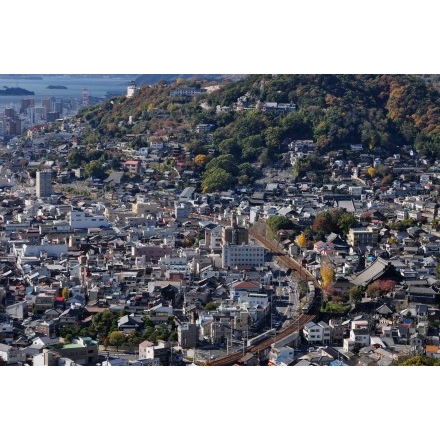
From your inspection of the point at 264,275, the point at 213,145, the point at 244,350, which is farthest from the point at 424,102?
the point at 244,350

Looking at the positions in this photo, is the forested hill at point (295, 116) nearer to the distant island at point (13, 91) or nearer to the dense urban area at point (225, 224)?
the dense urban area at point (225, 224)

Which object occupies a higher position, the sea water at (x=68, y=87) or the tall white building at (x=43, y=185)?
the sea water at (x=68, y=87)

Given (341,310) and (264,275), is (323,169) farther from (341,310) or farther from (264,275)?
(341,310)

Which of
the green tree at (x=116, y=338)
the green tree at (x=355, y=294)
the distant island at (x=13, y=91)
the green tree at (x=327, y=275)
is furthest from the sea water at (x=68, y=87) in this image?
the green tree at (x=116, y=338)

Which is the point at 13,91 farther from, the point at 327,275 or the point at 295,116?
the point at 327,275

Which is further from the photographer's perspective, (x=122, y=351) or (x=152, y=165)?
(x=152, y=165)

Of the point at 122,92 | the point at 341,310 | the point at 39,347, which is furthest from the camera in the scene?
the point at 122,92

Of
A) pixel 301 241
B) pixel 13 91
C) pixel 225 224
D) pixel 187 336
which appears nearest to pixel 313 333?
pixel 187 336

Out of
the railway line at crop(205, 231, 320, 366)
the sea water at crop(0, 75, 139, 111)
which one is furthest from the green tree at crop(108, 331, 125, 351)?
the sea water at crop(0, 75, 139, 111)
